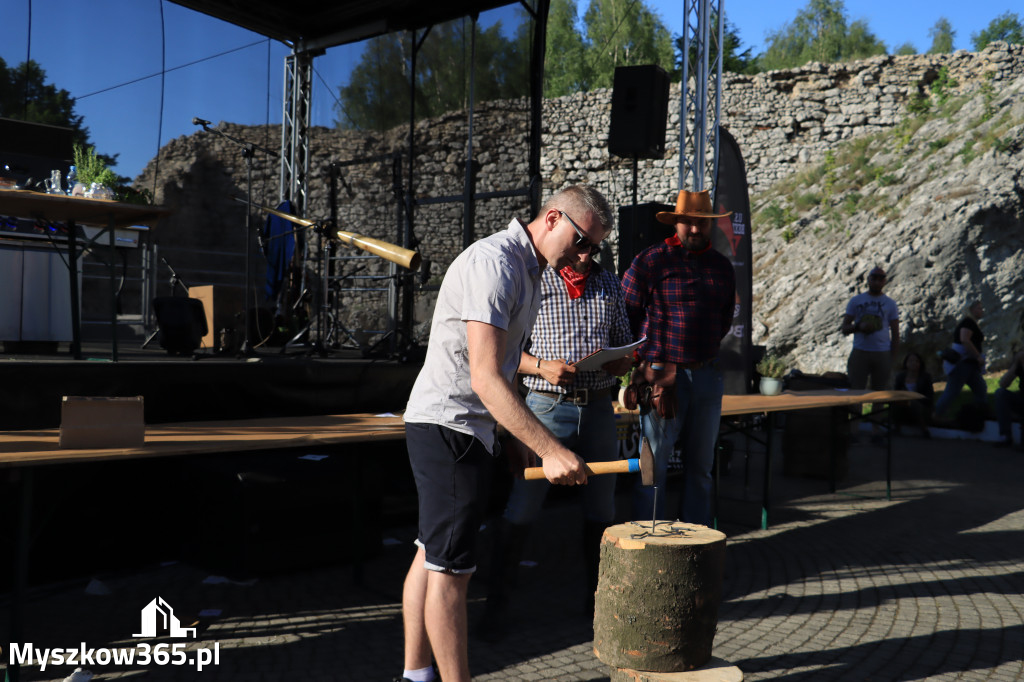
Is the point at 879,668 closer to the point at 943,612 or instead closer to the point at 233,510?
the point at 943,612

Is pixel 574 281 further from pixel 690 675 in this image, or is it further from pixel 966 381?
pixel 966 381

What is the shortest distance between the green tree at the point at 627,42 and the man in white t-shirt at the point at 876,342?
27.6 m

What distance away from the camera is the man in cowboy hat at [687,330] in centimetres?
380

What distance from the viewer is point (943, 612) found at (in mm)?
3656

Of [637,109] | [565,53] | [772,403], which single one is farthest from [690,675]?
[565,53]

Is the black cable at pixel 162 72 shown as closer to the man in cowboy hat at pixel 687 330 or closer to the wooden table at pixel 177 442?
the wooden table at pixel 177 442

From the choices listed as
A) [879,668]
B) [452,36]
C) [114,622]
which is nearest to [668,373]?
[879,668]

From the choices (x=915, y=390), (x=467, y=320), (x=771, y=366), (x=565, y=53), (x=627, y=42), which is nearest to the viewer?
(x=467, y=320)

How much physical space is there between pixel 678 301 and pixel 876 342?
487 centimetres

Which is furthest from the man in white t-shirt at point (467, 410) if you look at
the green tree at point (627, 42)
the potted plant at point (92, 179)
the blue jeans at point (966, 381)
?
the green tree at point (627, 42)

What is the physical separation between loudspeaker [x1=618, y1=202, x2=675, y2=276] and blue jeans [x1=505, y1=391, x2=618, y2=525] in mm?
4152

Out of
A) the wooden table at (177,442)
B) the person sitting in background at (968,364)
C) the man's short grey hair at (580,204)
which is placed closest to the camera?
Answer: the man's short grey hair at (580,204)

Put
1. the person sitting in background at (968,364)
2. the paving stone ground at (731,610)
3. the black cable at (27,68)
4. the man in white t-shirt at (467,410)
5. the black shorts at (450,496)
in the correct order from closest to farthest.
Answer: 1. the man in white t-shirt at (467,410)
2. the black shorts at (450,496)
3. the paving stone ground at (731,610)
4. the black cable at (27,68)
5. the person sitting in background at (968,364)

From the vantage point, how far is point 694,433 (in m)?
3.87
